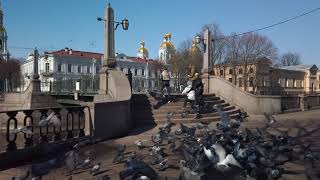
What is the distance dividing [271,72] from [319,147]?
5671 centimetres

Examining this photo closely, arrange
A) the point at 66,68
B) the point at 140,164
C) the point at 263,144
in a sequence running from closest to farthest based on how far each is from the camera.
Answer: the point at 140,164, the point at 263,144, the point at 66,68

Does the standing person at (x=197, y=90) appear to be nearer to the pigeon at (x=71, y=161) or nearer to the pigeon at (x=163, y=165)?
the pigeon at (x=163, y=165)

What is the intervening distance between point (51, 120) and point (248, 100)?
14020 mm

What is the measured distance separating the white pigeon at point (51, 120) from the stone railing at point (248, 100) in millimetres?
13376

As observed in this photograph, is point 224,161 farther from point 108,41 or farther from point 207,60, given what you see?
point 207,60

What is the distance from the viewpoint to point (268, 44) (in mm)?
59281

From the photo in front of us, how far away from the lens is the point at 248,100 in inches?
828

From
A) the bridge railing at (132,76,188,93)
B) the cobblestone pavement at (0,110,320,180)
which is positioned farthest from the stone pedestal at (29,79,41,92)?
the cobblestone pavement at (0,110,320,180)

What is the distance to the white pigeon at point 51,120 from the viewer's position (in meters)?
9.13

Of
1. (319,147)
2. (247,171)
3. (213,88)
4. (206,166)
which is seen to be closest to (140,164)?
(206,166)

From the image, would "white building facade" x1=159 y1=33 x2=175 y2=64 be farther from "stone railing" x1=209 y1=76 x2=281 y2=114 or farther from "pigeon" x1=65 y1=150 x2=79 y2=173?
"pigeon" x1=65 y1=150 x2=79 y2=173

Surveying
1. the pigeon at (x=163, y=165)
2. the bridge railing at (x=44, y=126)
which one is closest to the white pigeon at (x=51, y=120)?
the bridge railing at (x=44, y=126)

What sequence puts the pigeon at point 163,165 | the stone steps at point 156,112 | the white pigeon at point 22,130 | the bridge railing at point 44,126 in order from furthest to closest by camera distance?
the stone steps at point 156,112
the bridge railing at point 44,126
the white pigeon at point 22,130
the pigeon at point 163,165

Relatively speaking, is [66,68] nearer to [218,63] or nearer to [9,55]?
[9,55]
